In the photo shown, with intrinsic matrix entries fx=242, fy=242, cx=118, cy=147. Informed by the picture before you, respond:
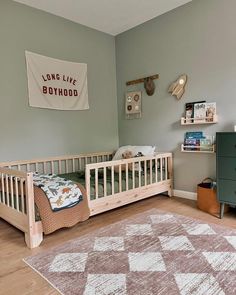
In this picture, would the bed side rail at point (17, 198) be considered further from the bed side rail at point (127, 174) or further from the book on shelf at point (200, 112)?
the book on shelf at point (200, 112)

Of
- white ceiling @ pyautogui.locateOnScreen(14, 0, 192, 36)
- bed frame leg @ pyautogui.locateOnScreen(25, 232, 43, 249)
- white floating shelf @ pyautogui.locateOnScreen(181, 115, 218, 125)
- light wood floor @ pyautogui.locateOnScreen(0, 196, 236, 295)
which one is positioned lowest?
light wood floor @ pyautogui.locateOnScreen(0, 196, 236, 295)

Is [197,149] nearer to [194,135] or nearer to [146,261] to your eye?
[194,135]

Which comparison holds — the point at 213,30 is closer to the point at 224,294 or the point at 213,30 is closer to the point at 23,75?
the point at 23,75

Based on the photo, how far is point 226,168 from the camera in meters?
2.55

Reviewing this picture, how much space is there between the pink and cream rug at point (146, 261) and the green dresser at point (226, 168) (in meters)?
0.37

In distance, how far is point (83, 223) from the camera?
8.47ft

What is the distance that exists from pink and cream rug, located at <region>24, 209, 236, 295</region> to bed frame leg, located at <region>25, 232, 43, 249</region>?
0.18 m

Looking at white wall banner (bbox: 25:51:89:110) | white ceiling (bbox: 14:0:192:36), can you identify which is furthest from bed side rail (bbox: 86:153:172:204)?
white ceiling (bbox: 14:0:192:36)

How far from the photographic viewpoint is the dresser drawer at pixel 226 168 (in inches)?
98.7

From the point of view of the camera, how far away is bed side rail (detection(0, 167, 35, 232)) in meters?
2.01

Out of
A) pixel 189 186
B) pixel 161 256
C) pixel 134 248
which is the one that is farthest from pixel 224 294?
pixel 189 186

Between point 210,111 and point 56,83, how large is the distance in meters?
2.09

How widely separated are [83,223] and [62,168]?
3.65ft

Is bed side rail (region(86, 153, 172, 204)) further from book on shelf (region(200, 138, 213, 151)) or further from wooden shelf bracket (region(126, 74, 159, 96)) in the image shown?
wooden shelf bracket (region(126, 74, 159, 96))
